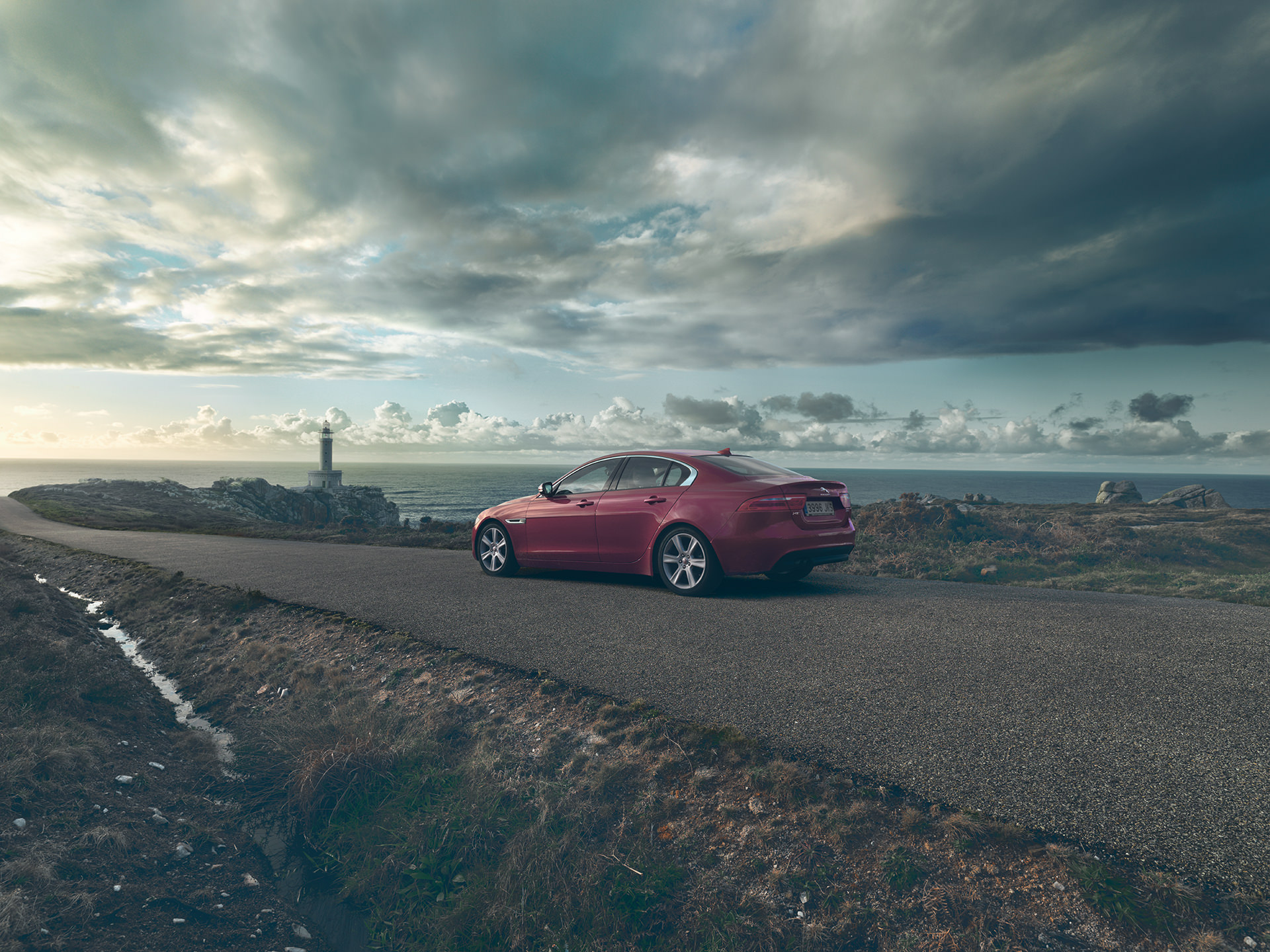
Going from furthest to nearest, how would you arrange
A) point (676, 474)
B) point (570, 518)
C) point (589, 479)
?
point (589, 479), point (570, 518), point (676, 474)

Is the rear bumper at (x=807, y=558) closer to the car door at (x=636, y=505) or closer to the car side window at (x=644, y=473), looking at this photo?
the car door at (x=636, y=505)

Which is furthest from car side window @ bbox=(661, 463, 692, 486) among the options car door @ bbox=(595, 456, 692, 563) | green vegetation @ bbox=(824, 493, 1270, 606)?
green vegetation @ bbox=(824, 493, 1270, 606)

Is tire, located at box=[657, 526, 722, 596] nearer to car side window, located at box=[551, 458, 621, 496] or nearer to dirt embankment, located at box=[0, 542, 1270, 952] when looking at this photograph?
car side window, located at box=[551, 458, 621, 496]

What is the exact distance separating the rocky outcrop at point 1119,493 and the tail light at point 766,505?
61278mm

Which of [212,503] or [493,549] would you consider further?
[212,503]

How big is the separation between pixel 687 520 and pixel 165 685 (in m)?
5.70

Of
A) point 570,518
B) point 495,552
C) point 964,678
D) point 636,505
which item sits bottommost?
point 964,678

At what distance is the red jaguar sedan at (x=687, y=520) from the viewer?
22.6 feet

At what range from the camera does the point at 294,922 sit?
355 centimetres

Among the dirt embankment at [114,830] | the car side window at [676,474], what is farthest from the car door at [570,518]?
the dirt embankment at [114,830]

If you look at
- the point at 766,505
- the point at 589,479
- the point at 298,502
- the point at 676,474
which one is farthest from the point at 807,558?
the point at 298,502

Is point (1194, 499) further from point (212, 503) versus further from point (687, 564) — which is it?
point (212, 503)

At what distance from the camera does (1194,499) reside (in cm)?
4581

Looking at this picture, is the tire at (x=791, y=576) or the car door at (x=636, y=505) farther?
the tire at (x=791, y=576)
